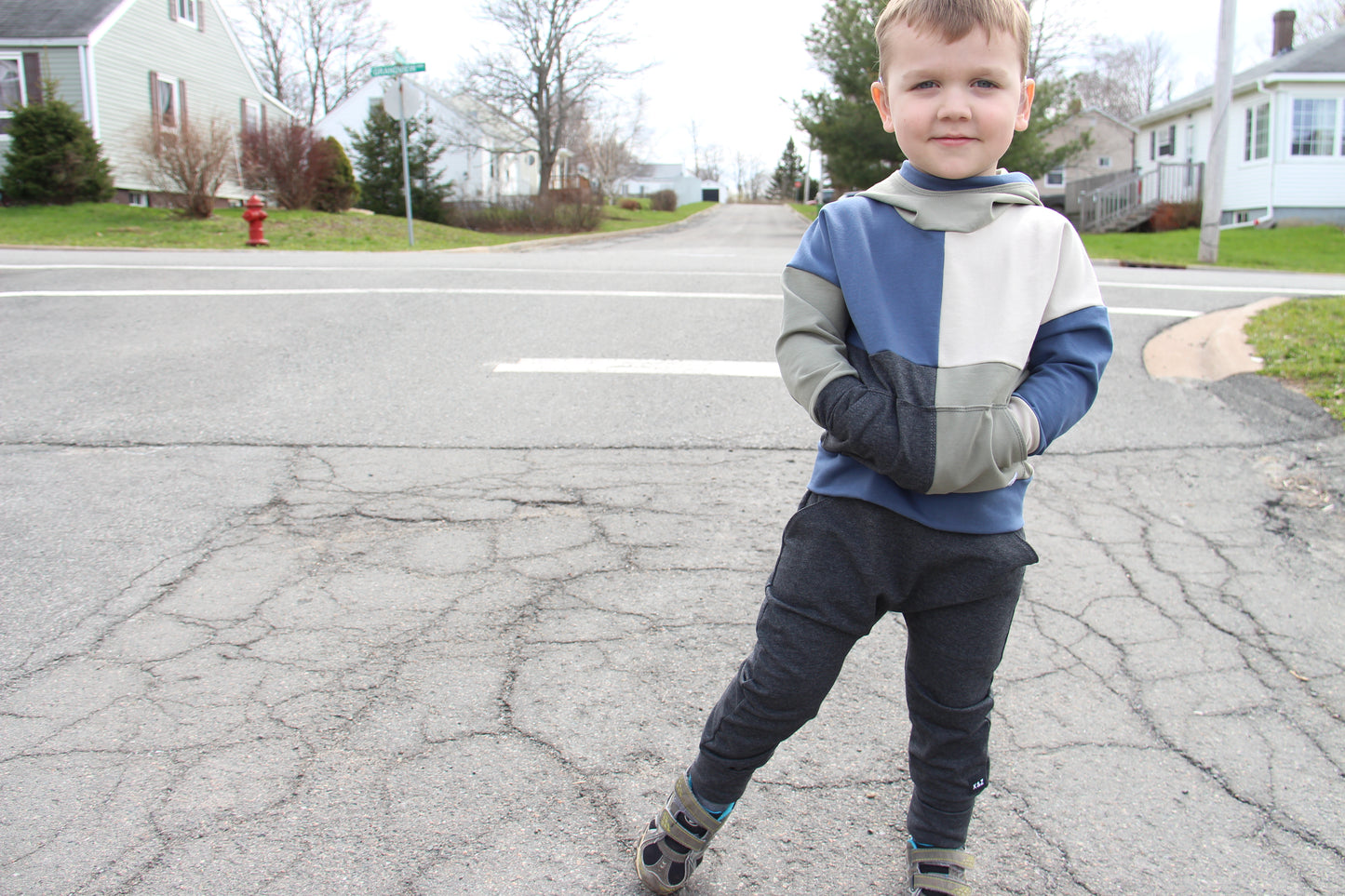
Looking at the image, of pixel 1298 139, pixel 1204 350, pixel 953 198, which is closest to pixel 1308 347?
pixel 1204 350

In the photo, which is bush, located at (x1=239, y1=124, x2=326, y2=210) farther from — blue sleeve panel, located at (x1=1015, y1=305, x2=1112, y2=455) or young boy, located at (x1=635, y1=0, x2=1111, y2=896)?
blue sleeve panel, located at (x1=1015, y1=305, x2=1112, y2=455)

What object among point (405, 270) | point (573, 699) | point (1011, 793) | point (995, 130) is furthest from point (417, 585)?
point (405, 270)

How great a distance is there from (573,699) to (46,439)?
339 cm

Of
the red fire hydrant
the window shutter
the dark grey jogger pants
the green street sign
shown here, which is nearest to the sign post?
the green street sign

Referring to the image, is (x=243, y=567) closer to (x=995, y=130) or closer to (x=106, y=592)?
(x=106, y=592)

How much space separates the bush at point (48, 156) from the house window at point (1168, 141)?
107ft

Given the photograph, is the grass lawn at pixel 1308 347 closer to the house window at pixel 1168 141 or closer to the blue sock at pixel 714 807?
the blue sock at pixel 714 807

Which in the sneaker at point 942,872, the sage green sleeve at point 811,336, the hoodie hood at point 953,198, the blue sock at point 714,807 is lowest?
the sneaker at point 942,872

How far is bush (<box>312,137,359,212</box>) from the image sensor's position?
20547 mm

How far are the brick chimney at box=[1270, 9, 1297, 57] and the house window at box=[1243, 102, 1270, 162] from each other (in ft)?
18.7

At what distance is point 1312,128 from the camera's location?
85.3 ft

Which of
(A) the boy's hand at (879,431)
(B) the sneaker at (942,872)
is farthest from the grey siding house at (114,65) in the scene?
(B) the sneaker at (942,872)

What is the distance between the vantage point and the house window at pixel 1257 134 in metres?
26.7

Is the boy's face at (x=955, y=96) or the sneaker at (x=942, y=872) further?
the sneaker at (x=942, y=872)
